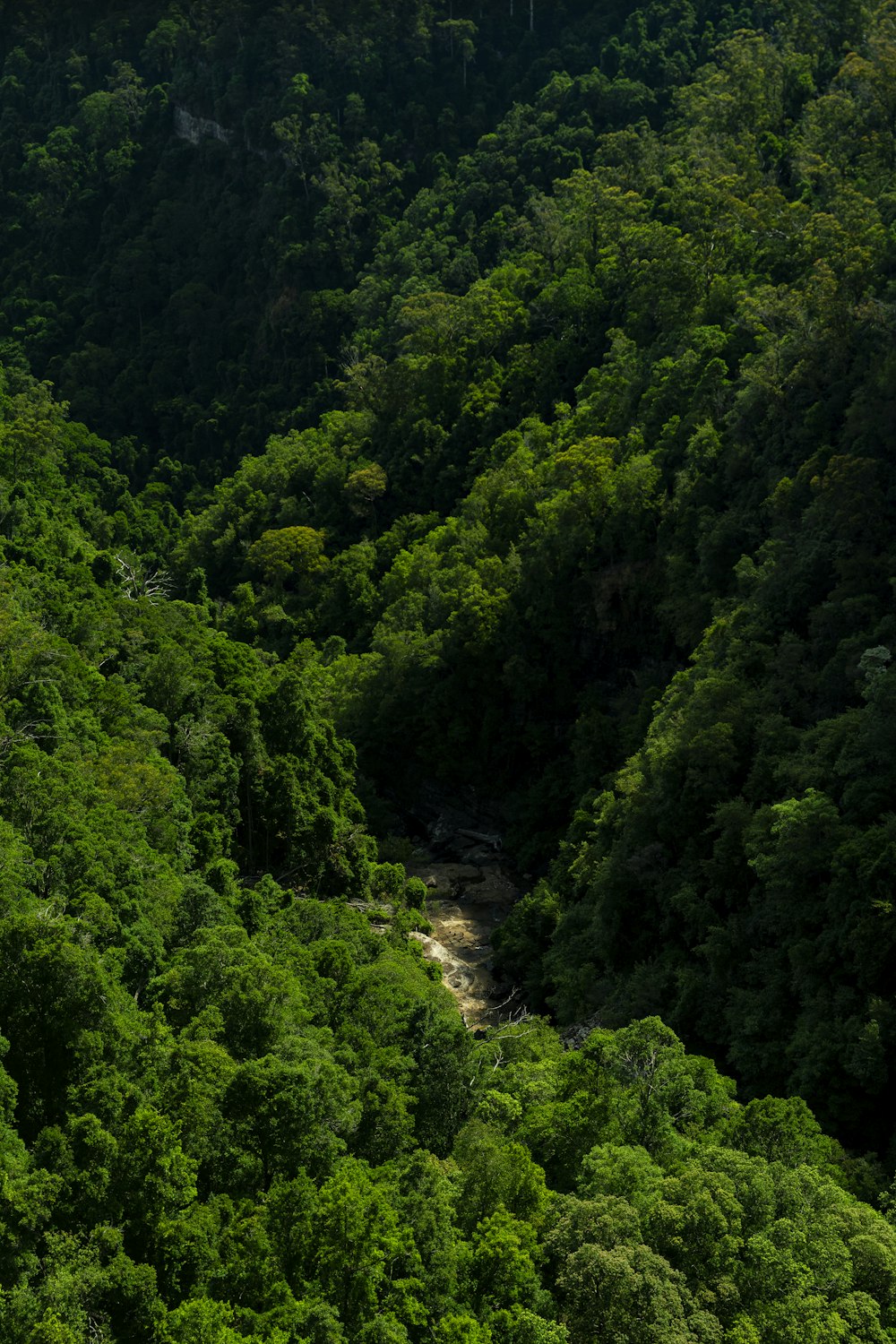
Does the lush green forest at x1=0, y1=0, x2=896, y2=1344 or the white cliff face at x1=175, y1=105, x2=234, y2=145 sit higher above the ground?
the white cliff face at x1=175, y1=105, x2=234, y2=145

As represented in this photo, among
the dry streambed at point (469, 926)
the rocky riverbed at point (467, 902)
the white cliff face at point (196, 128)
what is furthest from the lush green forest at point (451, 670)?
the dry streambed at point (469, 926)

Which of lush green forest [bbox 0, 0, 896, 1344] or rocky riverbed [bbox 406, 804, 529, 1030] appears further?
rocky riverbed [bbox 406, 804, 529, 1030]

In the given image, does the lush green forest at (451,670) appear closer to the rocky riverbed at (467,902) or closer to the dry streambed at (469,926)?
the rocky riverbed at (467,902)

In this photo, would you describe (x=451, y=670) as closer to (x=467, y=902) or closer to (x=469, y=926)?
(x=467, y=902)

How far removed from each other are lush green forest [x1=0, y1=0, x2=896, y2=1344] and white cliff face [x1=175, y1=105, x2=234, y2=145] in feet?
1.25

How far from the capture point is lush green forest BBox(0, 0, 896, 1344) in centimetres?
2569

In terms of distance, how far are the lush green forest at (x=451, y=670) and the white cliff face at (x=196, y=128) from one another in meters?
0.38

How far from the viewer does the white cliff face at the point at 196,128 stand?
109438 millimetres

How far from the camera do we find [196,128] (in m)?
111

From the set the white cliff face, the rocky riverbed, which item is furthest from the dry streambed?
the white cliff face

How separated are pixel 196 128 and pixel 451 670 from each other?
6678 cm

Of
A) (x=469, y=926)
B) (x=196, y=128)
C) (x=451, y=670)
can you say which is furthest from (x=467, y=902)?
(x=196, y=128)

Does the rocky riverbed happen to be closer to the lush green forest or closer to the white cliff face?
the lush green forest

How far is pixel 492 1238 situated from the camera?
2570 cm
